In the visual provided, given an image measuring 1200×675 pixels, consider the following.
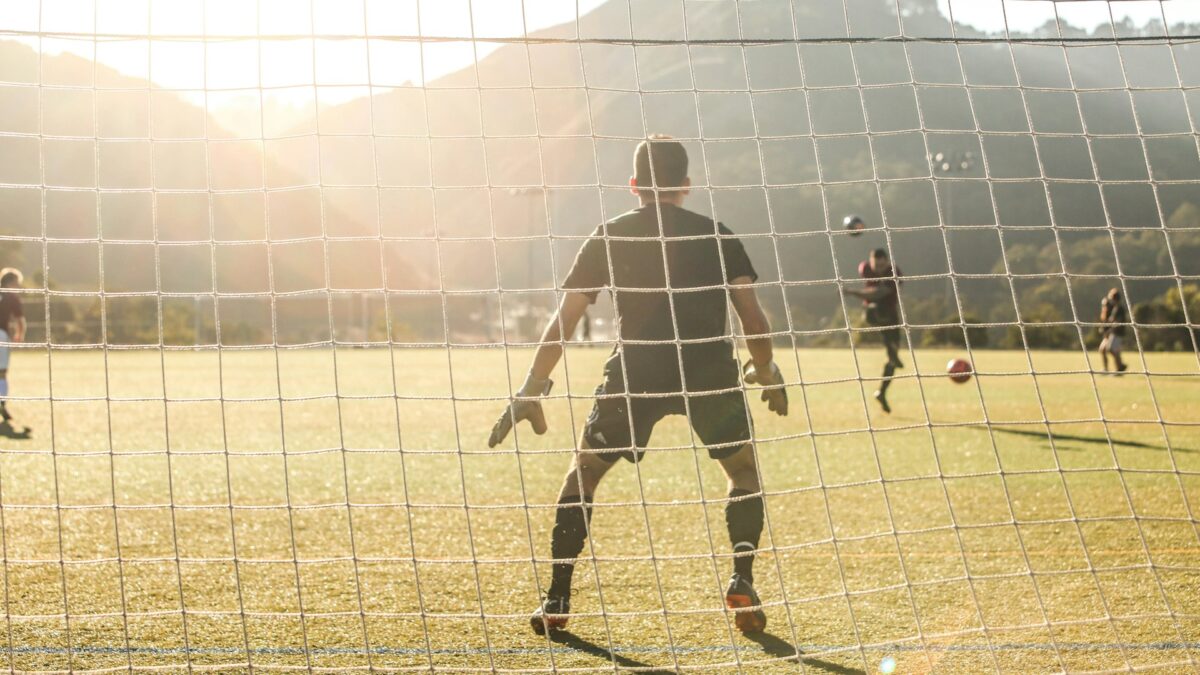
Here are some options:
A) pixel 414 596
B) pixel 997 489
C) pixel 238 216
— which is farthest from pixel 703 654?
pixel 238 216

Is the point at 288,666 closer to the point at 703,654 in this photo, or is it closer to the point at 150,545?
A: the point at 703,654

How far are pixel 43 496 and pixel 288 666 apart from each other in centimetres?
467

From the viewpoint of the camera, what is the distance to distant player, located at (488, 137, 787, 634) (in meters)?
4.18

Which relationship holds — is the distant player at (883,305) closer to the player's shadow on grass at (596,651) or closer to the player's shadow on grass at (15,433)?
the player's shadow on grass at (596,651)

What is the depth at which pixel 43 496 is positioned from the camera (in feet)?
23.6

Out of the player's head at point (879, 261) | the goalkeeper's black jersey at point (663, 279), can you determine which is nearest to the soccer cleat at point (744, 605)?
the goalkeeper's black jersey at point (663, 279)

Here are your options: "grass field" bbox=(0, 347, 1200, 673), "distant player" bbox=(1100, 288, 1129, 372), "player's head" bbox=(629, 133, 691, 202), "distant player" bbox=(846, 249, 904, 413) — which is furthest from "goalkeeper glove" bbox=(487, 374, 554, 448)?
"distant player" bbox=(1100, 288, 1129, 372)

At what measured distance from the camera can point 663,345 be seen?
14.3ft

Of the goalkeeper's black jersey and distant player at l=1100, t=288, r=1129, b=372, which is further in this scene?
distant player at l=1100, t=288, r=1129, b=372

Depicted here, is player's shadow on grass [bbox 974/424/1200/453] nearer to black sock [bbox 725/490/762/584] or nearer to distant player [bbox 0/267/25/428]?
black sock [bbox 725/490/762/584]

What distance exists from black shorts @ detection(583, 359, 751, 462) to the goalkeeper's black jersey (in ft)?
0.26

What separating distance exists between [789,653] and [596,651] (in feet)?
2.30

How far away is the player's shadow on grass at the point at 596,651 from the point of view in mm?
3511

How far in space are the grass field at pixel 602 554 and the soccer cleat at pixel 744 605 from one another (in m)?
0.10
